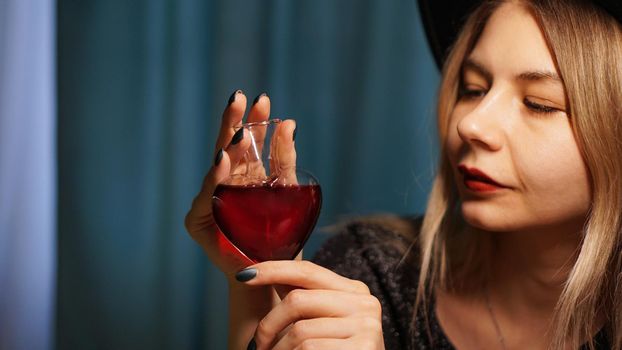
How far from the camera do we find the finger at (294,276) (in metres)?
0.91

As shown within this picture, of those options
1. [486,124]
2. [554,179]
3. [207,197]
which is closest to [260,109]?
Result: [207,197]

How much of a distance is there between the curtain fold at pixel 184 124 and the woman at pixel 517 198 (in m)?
0.31

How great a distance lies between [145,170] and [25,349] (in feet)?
1.40

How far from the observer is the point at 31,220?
46.9 inches

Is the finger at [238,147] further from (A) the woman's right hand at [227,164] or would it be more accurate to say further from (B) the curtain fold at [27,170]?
(B) the curtain fold at [27,170]

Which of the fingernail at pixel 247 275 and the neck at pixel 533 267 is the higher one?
the fingernail at pixel 247 275

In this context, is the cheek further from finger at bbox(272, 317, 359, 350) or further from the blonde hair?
finger at bbox(272, 317, 359, 350)

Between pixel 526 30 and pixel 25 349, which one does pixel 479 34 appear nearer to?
pixel 526 30

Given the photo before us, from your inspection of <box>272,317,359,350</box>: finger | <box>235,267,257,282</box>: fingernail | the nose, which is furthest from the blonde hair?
<box>235,267,257,282</box>: fingernail

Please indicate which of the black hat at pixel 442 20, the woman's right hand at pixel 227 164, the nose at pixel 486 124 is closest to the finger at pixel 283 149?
the woman's right hand at pixel 227 164

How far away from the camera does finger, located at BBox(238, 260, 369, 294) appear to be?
35.8 inches

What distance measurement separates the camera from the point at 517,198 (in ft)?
3.99

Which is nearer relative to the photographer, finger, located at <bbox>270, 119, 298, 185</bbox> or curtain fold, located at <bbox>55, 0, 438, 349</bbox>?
finger, located at <bbox>270, 119, 298, 185</bbox>

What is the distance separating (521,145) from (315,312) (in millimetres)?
481
